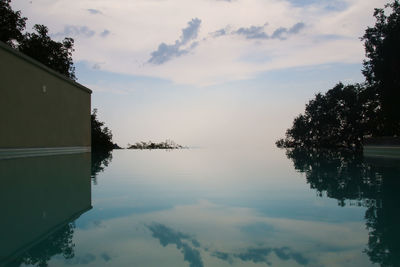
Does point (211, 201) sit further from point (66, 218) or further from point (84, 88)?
point (84, 88)

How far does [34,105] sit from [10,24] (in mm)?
13790

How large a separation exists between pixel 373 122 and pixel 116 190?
28970 millimetres

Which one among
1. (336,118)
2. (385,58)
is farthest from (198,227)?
(336,118)

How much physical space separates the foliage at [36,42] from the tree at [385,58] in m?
22.6

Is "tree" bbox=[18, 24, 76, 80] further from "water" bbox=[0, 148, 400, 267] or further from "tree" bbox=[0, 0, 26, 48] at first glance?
"water" bbox=[0, 148, 400, 267]

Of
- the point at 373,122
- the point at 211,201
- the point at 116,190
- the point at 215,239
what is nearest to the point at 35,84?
the point at 116,190

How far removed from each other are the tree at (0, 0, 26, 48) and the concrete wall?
8.67m

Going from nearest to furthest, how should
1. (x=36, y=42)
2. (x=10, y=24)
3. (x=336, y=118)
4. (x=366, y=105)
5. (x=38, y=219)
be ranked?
(x=38, y=219)
(x=10, y=24)
(x=36, y=42)
(x=366, y=105)
(x=336, y=118)

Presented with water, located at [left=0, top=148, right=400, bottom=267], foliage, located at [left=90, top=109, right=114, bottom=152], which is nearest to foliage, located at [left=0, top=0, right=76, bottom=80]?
foliage, located at [left=90, top=109, right=114, bottom=152]

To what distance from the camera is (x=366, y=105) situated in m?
34.1

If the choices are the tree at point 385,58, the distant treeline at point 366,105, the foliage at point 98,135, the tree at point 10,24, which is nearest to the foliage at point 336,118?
the distant treeline at point 366,105

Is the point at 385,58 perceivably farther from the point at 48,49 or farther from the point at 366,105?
the point at 48,49

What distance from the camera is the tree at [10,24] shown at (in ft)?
77.6

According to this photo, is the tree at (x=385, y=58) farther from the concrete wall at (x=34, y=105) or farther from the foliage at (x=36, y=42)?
the foliage at (x=36, y=42)
